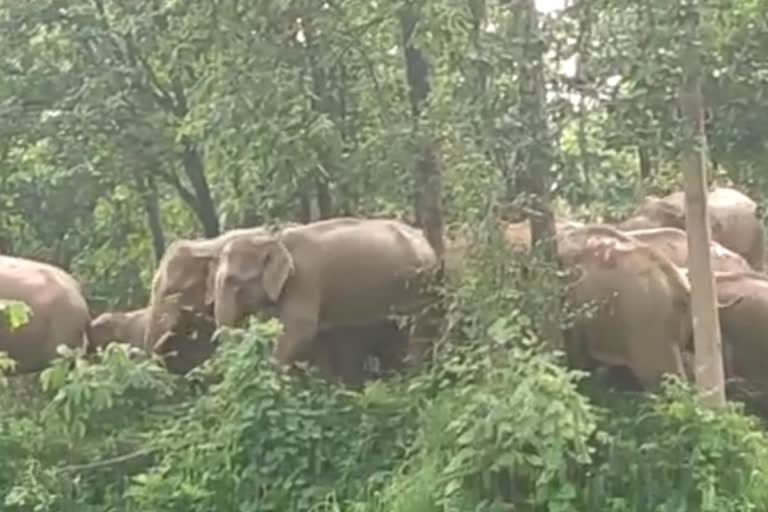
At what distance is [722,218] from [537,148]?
12.1ft

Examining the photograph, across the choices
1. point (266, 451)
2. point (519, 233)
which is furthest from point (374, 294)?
point (266, 451)

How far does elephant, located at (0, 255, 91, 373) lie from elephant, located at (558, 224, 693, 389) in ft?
10.9

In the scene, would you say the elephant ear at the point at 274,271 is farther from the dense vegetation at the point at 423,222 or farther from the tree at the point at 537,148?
the tree at the point at 537,148

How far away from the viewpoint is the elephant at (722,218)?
10.7 meters

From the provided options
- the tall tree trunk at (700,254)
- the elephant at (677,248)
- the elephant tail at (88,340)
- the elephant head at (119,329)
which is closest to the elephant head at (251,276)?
the elephant head at (119,329)

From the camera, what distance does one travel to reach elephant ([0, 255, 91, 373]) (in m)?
10.7

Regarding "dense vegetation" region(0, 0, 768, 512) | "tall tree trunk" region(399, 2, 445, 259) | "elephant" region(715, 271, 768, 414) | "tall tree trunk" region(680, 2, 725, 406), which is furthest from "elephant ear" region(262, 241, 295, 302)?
"tall tree trunk" region(680, 2, 725, 406)

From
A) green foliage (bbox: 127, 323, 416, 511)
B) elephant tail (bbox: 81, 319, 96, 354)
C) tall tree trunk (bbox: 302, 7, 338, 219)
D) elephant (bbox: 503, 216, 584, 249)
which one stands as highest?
tall tree trunk (bbox: 302, 7, 338, 219)

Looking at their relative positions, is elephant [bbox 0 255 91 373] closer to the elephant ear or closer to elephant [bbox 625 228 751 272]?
the elephant ear

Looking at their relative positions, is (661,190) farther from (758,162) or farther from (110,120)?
(110,120)

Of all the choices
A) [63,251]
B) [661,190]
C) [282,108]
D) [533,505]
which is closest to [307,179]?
[282,108]

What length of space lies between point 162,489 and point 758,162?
4.18m

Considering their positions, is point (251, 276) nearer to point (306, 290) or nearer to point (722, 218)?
point (306, 290)

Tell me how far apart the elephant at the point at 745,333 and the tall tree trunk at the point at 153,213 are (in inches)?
168
